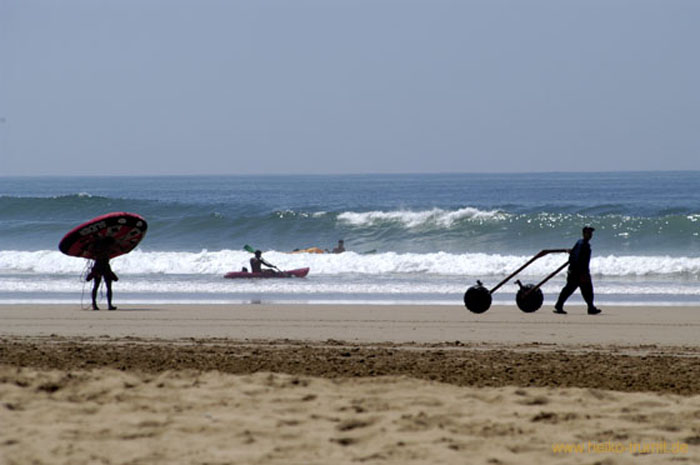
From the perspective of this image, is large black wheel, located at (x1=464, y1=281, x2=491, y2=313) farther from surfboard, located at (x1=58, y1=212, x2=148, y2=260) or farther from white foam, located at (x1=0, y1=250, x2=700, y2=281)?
white foam, located at (x1=0, y1=250, x2=700, y2=281)

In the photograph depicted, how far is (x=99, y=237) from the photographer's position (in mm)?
16938

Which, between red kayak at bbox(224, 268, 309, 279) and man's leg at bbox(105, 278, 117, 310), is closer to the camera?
man's leg at bbox(105, 278, 117, 310)

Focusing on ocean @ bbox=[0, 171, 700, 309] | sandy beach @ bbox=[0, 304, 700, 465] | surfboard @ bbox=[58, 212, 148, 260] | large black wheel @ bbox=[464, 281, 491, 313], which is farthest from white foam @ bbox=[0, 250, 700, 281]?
sandy beach @ bbox=[0, 304, 700, 465]

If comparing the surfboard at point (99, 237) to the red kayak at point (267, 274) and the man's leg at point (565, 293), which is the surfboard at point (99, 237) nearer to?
the red kayak at point (267, 274)

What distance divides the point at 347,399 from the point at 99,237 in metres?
10.8

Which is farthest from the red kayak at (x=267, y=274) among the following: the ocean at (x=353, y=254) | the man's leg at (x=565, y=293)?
the man's leg at (x=565, y=293)

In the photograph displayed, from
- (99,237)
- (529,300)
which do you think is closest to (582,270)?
(529,300)

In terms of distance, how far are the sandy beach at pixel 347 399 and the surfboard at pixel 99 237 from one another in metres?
4.85

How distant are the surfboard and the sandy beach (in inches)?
191

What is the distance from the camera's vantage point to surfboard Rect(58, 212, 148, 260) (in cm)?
1686

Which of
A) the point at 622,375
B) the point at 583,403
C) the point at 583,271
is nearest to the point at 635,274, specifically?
the point at 583,271

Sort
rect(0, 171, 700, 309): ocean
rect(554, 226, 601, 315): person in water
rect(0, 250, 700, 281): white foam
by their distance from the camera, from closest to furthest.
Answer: rect(554, 226, 601, 315): person in water → rect(0, 171, 700, 309): ocean → rect(0, 250, 700, 281): white foam

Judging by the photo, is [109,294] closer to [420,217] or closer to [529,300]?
[529,300]

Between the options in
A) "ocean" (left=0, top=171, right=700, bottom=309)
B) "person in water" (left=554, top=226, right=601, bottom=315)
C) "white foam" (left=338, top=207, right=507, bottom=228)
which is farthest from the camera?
"white foam" (left=338, top=207, right=507, bottom=228)
